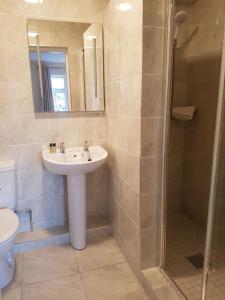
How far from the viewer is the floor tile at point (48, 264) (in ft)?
5.76

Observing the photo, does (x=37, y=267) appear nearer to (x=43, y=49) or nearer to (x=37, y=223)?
(x=37, y=223)

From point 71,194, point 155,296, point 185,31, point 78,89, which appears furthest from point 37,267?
point 185,31

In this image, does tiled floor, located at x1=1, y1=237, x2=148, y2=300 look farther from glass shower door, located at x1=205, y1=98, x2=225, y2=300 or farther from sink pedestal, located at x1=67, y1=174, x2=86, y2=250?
glass shower door, located at x1=205, y1=98, x2=225, y2=300

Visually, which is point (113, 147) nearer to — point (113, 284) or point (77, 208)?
point (77, 208)

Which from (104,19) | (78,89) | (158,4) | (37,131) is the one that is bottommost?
(37,131)

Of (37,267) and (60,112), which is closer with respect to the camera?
(37,267)

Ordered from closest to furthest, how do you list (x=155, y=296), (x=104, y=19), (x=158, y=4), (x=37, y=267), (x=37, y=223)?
(x=158, y=4) → (x=155, y=296) → (x=37, y=267) → (x=104, y=19) → (x=37, y=223)

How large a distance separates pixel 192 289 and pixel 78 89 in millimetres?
1749

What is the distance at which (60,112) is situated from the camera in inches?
80.9

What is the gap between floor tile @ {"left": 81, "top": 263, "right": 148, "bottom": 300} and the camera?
5.16 feet

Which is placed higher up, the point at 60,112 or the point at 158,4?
the point at 158,4

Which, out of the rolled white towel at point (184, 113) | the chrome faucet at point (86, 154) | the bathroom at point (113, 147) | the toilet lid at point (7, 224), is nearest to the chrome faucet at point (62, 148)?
the bathroom at point (113, 147)

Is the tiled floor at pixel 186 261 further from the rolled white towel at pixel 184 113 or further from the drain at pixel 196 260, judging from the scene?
the rolled white towel at pixel 184 113

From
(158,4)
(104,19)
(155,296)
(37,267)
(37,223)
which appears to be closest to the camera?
(158,4)
